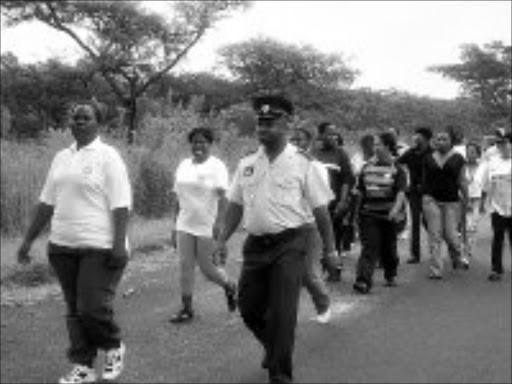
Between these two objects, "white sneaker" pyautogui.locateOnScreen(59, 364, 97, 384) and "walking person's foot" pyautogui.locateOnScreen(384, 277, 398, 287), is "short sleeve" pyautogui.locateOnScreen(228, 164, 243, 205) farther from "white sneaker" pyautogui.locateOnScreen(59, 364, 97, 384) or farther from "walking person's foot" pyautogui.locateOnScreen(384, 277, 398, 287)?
"walking person's foot" pyautogui.locateOnScreen(384, 277, 398, 287)

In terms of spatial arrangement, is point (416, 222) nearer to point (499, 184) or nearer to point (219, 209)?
point (499, 184)

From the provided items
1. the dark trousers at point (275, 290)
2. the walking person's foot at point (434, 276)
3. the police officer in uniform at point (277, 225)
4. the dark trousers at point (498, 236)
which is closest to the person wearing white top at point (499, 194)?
the dark trousers at point (498, 236)

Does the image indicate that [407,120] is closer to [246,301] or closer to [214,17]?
[214,17]

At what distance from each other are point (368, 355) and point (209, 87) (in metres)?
43.1

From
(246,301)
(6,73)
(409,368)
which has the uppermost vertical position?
(6,73)

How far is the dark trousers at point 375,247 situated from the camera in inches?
446

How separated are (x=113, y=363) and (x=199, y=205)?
2220 millimetres

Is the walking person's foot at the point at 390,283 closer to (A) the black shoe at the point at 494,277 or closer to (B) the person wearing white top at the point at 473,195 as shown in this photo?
(A) the black shoe at the point at 494,277

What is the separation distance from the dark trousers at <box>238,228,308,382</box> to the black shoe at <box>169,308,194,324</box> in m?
2.29

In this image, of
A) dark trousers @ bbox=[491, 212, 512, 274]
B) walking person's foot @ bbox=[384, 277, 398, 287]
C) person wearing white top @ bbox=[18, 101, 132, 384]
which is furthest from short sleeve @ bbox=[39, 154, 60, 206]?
dark trousers @ bbox=[491, 212, 512, 274]

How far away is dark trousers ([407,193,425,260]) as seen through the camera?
46.0 ft

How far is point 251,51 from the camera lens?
178 ft

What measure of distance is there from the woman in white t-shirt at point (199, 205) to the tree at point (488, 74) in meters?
44.5

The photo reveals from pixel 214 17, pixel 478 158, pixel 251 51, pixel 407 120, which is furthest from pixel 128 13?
pixel 478 158
